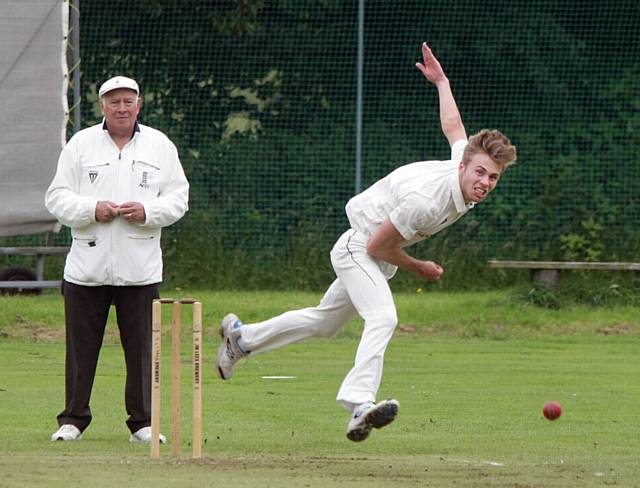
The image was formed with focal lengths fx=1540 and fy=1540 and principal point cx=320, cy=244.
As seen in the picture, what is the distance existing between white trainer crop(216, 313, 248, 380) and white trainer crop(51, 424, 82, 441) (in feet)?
2.69

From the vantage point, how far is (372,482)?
21.7 ft

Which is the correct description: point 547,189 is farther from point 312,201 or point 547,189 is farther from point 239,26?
point 239,26

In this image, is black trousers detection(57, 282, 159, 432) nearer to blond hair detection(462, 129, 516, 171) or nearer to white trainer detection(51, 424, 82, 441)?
white trainer detection(51, 424, 82, 441)

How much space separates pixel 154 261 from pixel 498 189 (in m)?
9.57

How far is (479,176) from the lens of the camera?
24.2 feet

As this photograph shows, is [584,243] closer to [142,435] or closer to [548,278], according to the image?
[548,278]

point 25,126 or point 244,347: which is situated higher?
point 25,126

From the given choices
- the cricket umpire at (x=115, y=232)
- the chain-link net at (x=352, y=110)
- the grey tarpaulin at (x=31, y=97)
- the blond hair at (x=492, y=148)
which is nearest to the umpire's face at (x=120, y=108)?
the cricket umpire at (x=115, y=232)

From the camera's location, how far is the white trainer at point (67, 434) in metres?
8.07

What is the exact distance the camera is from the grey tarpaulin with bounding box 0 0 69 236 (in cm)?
1429

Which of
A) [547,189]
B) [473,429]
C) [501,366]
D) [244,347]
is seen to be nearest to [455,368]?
[501,366]

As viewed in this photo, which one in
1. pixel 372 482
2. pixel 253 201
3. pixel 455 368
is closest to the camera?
pixel 372 482

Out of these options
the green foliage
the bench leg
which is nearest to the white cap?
the bench leg

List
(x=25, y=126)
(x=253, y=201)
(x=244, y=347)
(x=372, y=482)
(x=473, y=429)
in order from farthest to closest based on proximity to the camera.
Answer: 1. (x=253, y=201)
2. (x=25, y=126)
3. (x=473, y=429)
4. (x=244, y=347)
5. (x=372, y=482)
